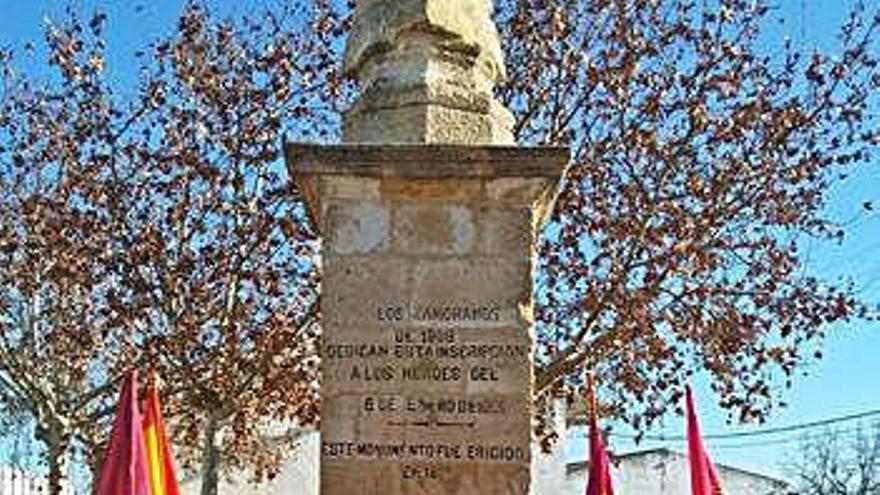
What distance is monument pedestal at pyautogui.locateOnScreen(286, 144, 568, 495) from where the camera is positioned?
5.70 meters

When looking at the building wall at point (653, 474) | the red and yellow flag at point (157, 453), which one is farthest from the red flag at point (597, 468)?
the building wall at point (653, 474)

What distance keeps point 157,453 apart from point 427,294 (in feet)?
8.31

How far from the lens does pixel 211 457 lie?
14211 millimetres

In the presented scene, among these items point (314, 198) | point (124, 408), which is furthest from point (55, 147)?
point (314, 198)

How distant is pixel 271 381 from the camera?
46.5ft

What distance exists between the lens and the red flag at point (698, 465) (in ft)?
25.6

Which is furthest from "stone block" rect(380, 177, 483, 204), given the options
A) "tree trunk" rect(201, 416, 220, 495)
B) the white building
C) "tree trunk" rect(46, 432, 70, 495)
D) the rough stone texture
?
the white building

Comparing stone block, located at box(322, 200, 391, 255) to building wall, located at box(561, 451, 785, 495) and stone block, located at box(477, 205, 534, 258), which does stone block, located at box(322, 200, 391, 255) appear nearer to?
stone block, located at box(477, 205, 534, 258)

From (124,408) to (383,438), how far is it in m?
2.25

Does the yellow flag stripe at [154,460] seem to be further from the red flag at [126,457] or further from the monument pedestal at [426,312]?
the monument pedestal at [426,312]

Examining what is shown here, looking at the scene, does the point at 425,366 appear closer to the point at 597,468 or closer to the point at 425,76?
the point at 425,76

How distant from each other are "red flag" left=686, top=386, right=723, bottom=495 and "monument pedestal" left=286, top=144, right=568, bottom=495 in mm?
2346

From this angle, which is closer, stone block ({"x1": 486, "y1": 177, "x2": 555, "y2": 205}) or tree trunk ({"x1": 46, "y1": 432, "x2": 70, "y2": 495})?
stone block ({"x1": 486, "y1": 177, "x2": 555, "y2": 205})

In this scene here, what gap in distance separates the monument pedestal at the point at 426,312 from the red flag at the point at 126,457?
6.38ft
